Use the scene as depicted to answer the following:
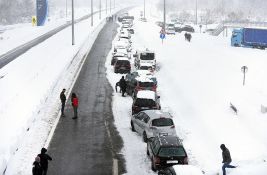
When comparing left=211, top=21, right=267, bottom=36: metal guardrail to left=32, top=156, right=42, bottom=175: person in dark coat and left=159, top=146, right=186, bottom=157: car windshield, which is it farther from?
left=32, top=156, right=42, bottom=175: person in dark coat

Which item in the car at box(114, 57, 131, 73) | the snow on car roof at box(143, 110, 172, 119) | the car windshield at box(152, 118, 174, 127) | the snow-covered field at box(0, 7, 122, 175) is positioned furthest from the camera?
the car at box(114, 57, 131, 73)

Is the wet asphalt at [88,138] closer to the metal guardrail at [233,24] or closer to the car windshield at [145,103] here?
the car windshield at [145,103]

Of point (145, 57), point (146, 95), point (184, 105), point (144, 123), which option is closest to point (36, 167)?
point (144, 123)

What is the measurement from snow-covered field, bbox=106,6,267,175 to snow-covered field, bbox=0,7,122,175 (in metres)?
4.14

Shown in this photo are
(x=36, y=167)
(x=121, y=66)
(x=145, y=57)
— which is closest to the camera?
(x=36, y=167)

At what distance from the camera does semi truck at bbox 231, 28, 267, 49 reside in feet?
184

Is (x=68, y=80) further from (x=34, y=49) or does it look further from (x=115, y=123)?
(x=34, y=49)

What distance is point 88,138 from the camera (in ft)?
85.1

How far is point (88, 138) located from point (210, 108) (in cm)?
991

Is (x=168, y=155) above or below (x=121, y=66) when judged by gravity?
below

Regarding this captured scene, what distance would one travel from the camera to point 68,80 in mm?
41688

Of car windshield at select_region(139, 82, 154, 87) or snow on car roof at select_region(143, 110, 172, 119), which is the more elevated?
car windshield at select_region(139, 82, 154, 87)

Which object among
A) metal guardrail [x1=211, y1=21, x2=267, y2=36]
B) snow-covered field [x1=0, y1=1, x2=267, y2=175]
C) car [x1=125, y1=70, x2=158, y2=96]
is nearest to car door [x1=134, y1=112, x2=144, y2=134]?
snow-covered field [x1=0, y1=1, x2=267, y2=175]

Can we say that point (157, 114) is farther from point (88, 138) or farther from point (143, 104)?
point (143, 104)
